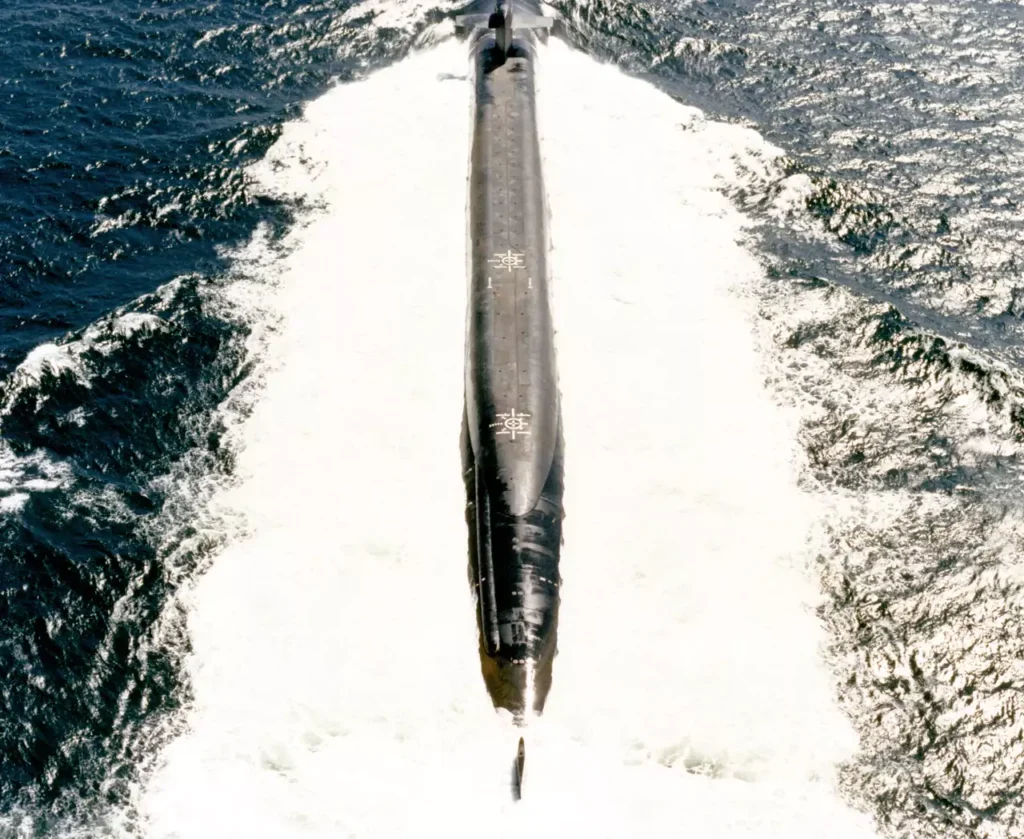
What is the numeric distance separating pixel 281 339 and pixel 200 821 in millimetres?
23560

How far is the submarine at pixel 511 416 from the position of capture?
103ft

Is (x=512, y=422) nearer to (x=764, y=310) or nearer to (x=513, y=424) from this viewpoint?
(x=513, y=424)

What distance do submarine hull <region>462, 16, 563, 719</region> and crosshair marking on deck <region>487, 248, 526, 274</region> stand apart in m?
0.05

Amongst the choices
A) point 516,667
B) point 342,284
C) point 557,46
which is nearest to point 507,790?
point 516,667

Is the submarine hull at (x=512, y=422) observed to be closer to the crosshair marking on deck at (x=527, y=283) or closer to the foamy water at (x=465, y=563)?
the crosshair marking on deck at (x=527, y=283)

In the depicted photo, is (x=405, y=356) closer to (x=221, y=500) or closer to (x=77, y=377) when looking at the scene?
(x=221, y=500)

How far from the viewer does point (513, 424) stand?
38219mm

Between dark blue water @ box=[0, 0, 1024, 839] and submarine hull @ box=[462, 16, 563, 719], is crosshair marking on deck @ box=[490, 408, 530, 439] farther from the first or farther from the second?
dark blue water @ box=[0, 0, 1024, 839]

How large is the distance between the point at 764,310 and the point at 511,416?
1615 centimetres

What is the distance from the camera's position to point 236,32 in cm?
6525

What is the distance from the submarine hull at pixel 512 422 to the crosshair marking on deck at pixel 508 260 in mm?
50

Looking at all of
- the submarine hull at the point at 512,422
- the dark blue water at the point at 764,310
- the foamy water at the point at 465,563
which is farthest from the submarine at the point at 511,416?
the dark blue water at the point at 764,310

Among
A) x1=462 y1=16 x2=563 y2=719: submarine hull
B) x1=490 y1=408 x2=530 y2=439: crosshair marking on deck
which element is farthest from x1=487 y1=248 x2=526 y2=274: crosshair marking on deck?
x1=490 y1=408 x2=530 y2=439: crosshair marking on deck

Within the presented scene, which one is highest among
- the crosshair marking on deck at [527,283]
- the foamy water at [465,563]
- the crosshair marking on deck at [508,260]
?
the crosshair marking on deck at [508,260]
